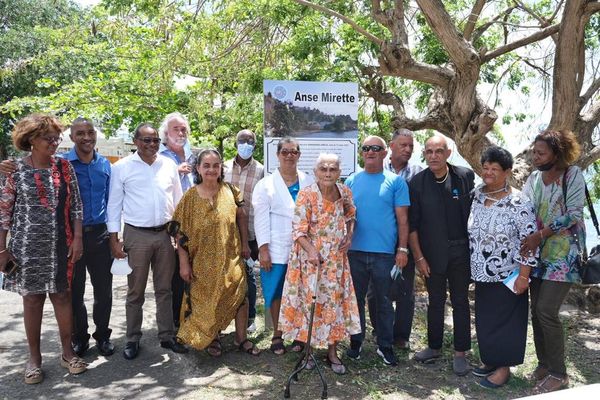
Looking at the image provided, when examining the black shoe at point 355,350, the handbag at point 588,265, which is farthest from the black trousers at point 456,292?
the handbag at point 588,265

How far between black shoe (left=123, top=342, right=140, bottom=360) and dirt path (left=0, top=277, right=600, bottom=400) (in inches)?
2.4

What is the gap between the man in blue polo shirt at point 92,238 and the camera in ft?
13.5

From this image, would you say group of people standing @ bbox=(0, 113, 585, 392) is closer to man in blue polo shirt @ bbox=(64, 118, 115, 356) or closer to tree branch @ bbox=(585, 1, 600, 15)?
man in blue polo shirt @ bbox=(64, 118, 115, 356)

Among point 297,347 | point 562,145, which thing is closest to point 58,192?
point 297,347

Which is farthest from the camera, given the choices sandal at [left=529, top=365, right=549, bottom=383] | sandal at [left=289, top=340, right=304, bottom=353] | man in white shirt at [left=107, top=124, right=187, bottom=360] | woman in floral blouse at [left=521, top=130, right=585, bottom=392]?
sandal at [left=289, top=340, right=304, bottom=353]

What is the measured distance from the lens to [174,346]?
4348 millimetres

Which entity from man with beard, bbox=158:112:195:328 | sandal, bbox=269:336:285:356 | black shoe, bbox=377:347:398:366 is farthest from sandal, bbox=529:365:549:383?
man with beard, bbox=158:112:195:328

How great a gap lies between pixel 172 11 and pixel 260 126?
2.34m

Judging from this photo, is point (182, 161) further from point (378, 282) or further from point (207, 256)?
point (378, 282)

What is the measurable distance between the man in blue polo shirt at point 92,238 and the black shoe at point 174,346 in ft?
1.44

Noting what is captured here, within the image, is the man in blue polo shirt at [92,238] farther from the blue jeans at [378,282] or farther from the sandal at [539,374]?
the sandal at [539,374]

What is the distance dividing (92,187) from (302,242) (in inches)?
69.6

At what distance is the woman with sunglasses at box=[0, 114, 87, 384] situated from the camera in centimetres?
361

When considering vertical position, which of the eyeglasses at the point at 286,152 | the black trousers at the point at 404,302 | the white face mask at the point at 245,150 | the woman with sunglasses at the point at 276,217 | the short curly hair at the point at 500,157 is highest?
the white face mask at the point at 245,150
